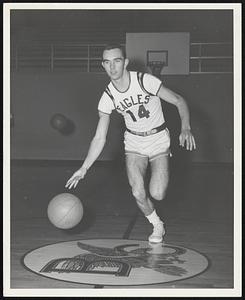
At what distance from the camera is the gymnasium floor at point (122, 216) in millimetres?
4180

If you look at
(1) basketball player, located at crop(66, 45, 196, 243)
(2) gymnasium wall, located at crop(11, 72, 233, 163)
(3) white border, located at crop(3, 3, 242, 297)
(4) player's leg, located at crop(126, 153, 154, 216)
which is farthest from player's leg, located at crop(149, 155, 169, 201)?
(2) gymnasium wall, located at crop(11, 72, 233, 163)

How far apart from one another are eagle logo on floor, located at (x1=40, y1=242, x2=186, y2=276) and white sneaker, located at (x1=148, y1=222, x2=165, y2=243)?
0.31 m

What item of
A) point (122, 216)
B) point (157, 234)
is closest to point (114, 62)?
point (157, 234)

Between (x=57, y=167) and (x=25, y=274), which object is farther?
(x=57, y=167)

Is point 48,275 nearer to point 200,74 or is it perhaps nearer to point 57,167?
point 57,167

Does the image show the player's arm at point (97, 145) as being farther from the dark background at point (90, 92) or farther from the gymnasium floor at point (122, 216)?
the dark background at point (90, 92)

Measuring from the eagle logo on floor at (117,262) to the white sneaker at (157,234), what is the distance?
1.00ft

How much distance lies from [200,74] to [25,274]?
9.36m

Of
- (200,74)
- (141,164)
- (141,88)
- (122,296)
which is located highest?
(200,74)

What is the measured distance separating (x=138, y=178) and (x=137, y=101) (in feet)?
2.66

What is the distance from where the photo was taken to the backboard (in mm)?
12375

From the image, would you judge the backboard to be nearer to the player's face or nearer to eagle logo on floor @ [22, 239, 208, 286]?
the player's face

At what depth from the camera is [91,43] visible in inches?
507

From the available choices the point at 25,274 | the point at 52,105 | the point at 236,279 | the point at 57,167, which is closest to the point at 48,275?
the point at 25,274
